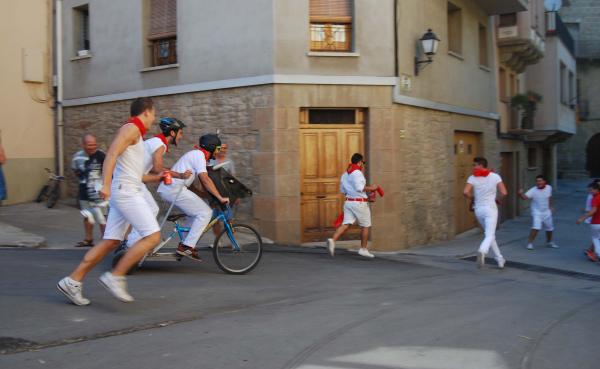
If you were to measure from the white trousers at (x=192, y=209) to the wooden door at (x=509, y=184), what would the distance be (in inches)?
578

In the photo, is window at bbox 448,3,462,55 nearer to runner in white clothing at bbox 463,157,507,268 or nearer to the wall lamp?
the wall lamp

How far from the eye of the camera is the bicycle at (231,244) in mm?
7875

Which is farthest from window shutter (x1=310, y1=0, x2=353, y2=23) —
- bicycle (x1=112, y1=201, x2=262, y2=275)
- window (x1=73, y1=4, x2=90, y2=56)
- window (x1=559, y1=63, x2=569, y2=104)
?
window (x1=559, y1=63, x2=569, y2=104)

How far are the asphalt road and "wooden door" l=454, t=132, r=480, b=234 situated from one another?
701 centimetres

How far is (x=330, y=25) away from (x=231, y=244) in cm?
593

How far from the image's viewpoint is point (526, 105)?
21.2 metres

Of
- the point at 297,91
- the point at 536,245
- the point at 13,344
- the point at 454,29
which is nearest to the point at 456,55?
the point at 454,29

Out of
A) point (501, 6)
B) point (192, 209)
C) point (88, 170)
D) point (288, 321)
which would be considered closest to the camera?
point (288, 321)

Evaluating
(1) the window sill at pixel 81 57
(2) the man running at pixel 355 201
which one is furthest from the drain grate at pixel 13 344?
(1) the window sill at pixel 81 57

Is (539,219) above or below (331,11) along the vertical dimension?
below

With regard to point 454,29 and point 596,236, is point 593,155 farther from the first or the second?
point 596,236

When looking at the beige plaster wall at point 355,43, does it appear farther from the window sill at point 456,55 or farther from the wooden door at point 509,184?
the wooden door at point 509,184


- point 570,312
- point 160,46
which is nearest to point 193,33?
point 160,46

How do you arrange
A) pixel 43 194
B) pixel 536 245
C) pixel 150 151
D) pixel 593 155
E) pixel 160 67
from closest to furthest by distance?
pixel 150 151, pixel 160 67, pixel 536 245, pixel 43 194, pixel 593 155
